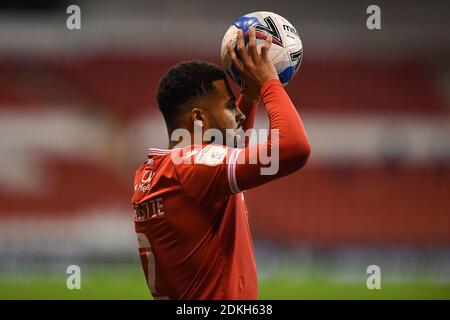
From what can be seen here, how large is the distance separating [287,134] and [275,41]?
0.76 metres

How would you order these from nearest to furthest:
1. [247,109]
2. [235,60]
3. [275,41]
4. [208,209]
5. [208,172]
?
[208,172] < [208,209] < [235,60] < [275,41] < [247,109]

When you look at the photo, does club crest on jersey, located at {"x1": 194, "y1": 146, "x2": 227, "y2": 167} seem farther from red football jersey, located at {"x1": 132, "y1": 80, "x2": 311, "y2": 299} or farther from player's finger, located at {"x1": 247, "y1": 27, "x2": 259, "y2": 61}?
player's finger, located at {"x1": 247, "y1": 27, "x2": 259, "y2": 61}

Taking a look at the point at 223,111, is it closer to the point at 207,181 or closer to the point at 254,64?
the point at 254,64

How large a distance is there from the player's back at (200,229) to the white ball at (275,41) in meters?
0.61

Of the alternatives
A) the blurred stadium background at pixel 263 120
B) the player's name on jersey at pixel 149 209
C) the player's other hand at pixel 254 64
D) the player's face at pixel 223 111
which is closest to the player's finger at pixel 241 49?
the player's other hand at pixel 254 64

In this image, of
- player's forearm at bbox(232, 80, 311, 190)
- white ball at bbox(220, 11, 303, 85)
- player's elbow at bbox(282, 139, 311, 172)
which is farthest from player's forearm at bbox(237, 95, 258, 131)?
player's elbow at bbox(282, 139, 311, 172)

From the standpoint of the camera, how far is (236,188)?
2.79 m

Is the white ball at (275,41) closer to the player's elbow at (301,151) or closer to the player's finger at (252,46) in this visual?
the player's finger at (252,46)

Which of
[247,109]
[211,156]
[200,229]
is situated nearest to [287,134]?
[211,156]

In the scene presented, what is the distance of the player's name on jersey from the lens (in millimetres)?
3049

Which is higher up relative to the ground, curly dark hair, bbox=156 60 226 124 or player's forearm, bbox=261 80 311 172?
curly dark hair, bbox=156 60 226 124

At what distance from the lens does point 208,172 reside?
284 centimetres

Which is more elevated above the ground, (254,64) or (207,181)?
(254,64)
